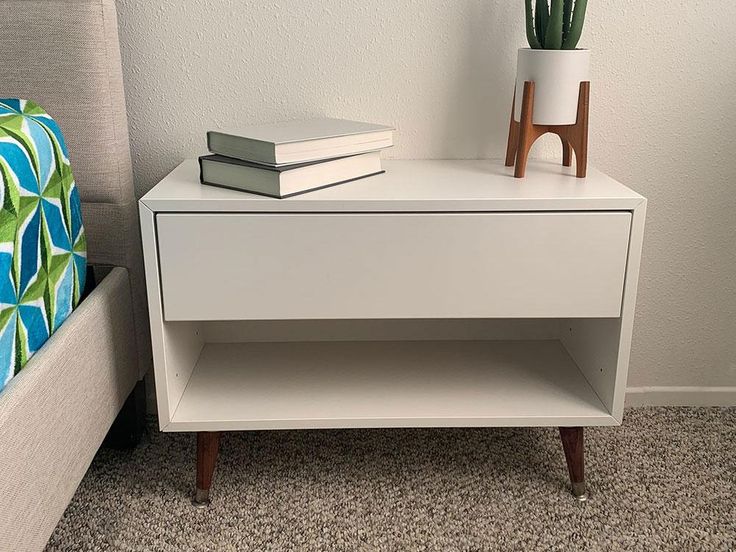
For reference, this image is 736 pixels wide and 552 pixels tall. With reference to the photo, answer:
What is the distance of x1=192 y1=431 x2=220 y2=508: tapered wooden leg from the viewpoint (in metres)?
1.11

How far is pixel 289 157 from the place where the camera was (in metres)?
0.97

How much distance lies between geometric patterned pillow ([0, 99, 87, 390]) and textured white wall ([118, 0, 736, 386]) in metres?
0.28

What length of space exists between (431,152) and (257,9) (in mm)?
378

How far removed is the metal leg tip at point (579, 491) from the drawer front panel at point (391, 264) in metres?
0.30

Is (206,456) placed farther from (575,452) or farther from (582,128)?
(582,128)

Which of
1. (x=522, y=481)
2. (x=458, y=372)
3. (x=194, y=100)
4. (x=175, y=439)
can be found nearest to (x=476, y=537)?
(x=522, y=481)

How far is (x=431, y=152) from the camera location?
4.16 feet

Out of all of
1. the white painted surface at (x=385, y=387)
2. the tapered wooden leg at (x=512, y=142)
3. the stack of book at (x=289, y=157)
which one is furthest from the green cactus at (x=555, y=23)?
the white painted surface at (x=385, y=387)

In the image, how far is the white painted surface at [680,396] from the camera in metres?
1.43

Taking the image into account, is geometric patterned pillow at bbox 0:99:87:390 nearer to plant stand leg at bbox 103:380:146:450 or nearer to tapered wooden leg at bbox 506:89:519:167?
plant stand leg at bbox 103:380:146:450

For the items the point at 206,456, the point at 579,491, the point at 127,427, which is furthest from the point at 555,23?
the point at 127,427

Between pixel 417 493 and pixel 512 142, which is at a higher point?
pixel 512 142

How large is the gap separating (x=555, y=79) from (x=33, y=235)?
2.47 feet

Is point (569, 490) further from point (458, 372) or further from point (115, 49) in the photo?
point (115, 49)
